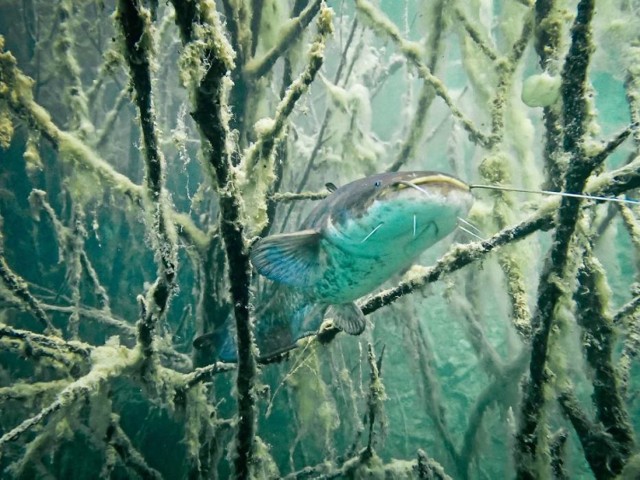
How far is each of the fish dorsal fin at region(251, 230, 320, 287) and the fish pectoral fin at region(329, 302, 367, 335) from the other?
0.51 meters

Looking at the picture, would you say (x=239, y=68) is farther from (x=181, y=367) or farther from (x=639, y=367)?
(x=639, y=367)

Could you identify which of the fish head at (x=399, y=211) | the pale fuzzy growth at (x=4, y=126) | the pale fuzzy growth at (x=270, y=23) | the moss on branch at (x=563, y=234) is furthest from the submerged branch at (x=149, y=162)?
the pale fuzzy growth at (x=270, y=23)

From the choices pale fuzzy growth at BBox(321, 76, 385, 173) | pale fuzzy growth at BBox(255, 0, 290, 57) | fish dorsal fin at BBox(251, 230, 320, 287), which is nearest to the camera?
fish dorsal fin at BBox(251, 230, 320, 287)

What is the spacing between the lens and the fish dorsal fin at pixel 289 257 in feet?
5.81

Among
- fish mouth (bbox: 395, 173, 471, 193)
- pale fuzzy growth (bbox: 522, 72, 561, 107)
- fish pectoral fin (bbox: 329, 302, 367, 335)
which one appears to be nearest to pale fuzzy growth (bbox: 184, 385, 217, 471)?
fish pectoral fin (bbox: 329, 302, 367, 335)

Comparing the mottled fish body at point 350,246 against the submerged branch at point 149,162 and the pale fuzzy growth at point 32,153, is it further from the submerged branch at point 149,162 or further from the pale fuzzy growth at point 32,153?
the pale fuzzy growth at point 32,153

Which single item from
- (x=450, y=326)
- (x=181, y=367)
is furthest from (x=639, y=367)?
(x=181, y=367)

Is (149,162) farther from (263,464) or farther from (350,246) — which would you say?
(263,464)

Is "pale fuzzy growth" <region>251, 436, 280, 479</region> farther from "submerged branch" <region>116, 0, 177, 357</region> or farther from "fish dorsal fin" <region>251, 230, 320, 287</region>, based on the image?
"fish dorsal fin" <region>251, 230, 320, 287</region>

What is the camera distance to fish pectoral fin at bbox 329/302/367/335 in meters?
2.38

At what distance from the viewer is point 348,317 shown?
7.98 ft

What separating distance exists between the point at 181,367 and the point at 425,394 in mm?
3879

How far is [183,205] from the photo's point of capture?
8461 mm

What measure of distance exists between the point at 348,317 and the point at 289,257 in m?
0.76
